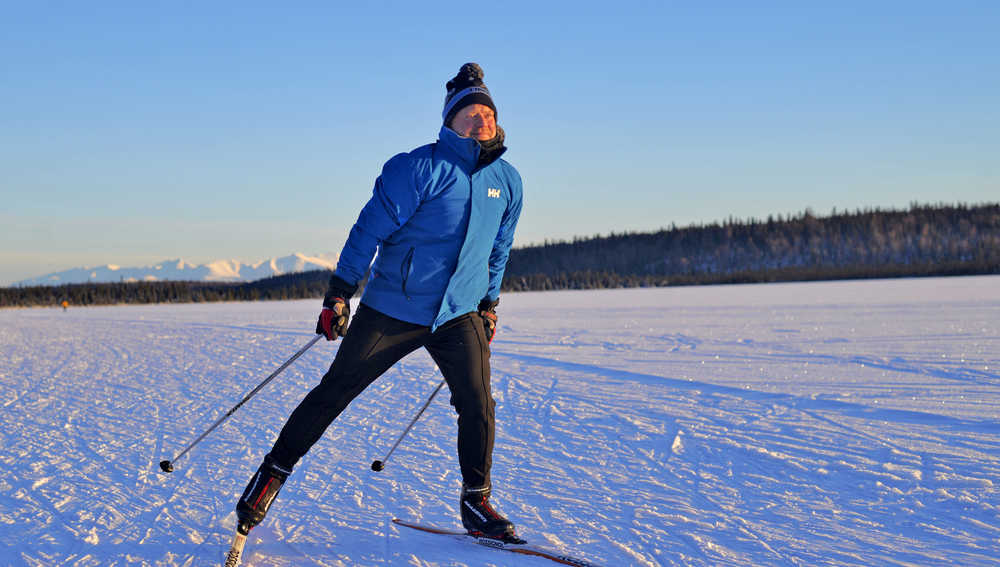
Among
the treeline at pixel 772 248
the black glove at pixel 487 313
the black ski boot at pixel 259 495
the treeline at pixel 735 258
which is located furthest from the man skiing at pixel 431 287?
the treeline at pixel 772 248

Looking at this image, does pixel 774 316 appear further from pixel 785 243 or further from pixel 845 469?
pixel 785 243

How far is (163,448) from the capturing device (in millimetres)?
5043

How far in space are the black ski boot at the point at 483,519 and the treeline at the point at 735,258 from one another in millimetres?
34176

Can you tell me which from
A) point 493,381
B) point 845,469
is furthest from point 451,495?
point 493,381

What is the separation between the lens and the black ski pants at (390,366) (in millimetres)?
3121

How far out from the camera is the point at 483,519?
3.24m

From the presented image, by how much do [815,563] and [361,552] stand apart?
175 cm

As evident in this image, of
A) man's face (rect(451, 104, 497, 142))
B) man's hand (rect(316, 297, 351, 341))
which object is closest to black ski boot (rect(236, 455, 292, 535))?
man's hand (rect(316, 297, 351, 341))

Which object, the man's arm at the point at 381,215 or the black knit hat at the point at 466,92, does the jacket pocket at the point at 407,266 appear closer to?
the man's arm at the point at 381,215

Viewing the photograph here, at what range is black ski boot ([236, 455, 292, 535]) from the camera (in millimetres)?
2996

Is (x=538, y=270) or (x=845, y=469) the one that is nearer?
(x=845, y=469)

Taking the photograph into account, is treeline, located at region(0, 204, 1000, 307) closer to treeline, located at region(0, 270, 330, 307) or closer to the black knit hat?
treeline, located at region(0, 270, 330, 307)

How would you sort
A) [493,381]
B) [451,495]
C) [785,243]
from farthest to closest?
[785,243] < [493,381] < [451,495]

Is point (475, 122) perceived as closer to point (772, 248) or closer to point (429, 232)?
point (429, 232)
